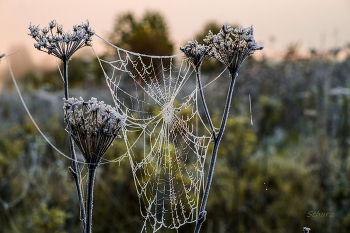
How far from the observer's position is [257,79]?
8547mm

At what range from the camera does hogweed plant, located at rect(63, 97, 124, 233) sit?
3.21ft

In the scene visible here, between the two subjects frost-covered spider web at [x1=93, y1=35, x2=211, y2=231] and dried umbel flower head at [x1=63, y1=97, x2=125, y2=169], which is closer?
dried umbel flower head at [x1=63, y1=97, x2=125, y2=169]

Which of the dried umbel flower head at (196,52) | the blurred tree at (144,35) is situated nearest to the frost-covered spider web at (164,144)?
the dried umbel flower head at (196,52)

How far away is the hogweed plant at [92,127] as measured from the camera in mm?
977

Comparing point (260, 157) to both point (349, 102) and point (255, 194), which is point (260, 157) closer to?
point (255, 194)

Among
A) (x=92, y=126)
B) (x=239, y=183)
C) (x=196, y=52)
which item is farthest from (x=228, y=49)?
(x=239, y=183)

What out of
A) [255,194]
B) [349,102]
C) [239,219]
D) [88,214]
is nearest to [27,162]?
[239,219]

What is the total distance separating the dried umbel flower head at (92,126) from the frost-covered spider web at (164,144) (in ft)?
0.36

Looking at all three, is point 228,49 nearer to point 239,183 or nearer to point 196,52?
point 196,52

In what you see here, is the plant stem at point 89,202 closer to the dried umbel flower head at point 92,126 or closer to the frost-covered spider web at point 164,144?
the dried umbel flower head at point 92,126

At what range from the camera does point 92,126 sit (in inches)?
40.9

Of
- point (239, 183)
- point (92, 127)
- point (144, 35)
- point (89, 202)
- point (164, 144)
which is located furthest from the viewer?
point (144, 35)

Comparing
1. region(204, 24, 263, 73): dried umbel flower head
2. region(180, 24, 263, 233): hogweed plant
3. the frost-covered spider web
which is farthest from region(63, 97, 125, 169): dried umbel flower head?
region(204, 24, 263, 73): dried umbel flower head

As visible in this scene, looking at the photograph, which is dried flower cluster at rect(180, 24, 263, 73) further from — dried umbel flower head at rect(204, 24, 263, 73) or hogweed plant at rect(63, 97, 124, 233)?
hogweed plant at rect(63, 97, 124, 233)
